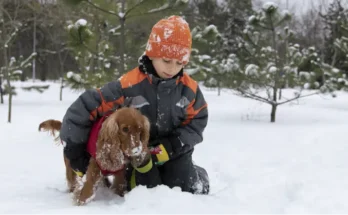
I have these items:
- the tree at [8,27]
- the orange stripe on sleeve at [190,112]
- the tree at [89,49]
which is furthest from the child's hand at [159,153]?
the tree at [8,27]

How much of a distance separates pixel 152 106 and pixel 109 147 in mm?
571

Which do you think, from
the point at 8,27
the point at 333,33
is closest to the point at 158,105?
the point at 8,27

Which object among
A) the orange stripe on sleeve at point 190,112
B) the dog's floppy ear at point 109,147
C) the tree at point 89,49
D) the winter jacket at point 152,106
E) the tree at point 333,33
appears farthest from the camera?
the tree at point 333,33

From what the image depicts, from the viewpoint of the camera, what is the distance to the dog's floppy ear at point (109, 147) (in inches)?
86.6

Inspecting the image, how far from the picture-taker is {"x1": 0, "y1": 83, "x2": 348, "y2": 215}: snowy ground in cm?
228

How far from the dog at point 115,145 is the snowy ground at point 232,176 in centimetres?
16

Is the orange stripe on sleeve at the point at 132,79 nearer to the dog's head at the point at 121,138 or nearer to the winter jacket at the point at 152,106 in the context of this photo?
the winter jacket at the point at 152,106

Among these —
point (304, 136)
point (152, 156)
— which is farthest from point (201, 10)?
point (152, 156)

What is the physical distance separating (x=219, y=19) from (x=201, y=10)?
6.20 ft

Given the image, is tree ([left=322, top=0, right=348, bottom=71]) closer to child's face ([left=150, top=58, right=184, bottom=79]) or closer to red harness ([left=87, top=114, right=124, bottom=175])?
child's face ([left=150, top=58, right=184, bottom=79])

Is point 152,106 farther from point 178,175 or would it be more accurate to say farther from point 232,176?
point 232,176

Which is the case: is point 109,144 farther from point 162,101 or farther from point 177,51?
point 177,51

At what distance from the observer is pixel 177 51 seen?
264 cm

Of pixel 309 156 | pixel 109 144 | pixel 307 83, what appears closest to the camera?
pixel 109 144
